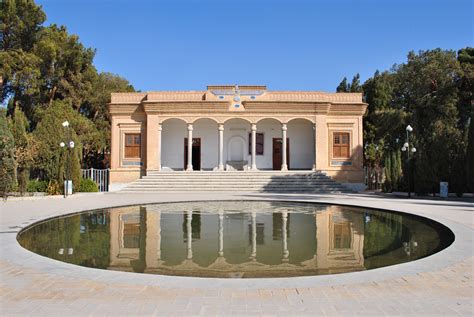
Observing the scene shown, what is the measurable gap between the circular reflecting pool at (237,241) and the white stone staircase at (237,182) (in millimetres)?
10276

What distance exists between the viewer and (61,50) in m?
27.6

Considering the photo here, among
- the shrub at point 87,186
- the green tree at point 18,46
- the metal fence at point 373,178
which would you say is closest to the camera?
the shrub at point 87,186

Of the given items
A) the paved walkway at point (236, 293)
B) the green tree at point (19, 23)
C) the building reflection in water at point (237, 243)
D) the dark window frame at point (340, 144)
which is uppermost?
the green tree at point (19, 23)

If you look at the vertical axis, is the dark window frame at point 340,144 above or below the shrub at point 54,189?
above

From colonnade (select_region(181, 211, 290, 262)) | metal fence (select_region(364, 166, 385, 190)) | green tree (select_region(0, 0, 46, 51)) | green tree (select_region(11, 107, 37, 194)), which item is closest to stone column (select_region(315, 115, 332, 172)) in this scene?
metal fence (select_region(364, 166, 385, 190))

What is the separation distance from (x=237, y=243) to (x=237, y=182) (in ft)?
51.6

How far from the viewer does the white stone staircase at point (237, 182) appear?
2200cm

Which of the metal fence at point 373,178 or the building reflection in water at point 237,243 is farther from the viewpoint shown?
the metal fence at point 373,178

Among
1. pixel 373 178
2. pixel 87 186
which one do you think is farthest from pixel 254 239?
pixel 373 178

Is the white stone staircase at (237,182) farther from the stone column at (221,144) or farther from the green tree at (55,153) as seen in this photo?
the green tree at (55,153)

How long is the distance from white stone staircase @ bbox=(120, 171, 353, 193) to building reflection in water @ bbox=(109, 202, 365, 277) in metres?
10.5

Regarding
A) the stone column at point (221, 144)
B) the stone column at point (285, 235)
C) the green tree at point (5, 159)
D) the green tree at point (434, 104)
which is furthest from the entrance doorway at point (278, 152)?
the green tree at point (5, 159)

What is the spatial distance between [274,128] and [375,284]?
23585 mm

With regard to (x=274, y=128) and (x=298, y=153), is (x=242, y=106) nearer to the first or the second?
(x=274, y=128)
